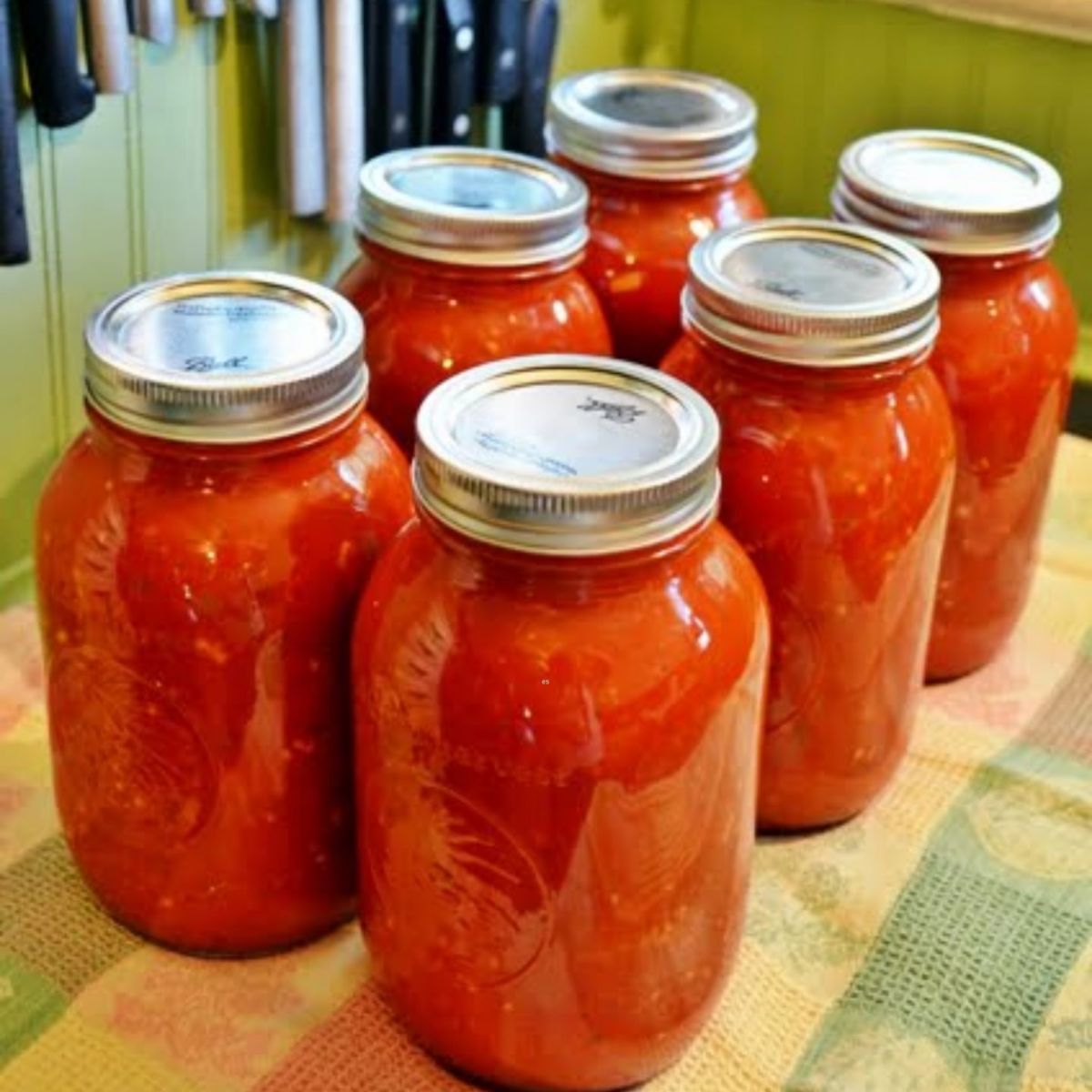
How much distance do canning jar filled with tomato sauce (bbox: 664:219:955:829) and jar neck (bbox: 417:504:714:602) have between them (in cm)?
12

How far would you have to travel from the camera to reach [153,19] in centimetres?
85

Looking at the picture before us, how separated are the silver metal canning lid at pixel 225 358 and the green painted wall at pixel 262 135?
0.23 m

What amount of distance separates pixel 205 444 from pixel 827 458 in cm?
24

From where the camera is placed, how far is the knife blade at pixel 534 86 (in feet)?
3.49

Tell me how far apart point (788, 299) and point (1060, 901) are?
28 centimetres

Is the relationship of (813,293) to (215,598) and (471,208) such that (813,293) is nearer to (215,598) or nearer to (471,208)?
(471,208)

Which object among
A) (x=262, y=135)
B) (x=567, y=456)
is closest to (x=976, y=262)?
(x=567, y=456)

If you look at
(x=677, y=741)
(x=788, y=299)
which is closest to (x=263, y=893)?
(x=677, y=741)

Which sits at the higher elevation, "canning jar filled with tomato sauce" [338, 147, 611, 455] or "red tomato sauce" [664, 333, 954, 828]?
"canning jar filled with tomato sauce" [338, 147, 611, 455]

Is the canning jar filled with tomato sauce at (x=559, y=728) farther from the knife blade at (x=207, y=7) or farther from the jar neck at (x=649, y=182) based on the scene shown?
the knife blade at (x=207, y=7)

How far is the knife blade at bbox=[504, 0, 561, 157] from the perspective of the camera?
1063 mm

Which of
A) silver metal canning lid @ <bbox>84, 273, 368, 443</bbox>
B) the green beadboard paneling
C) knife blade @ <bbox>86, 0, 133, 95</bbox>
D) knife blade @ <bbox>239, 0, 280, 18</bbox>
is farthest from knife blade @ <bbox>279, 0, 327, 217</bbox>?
the green beadboard paneling

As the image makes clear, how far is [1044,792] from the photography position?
0.83 metres

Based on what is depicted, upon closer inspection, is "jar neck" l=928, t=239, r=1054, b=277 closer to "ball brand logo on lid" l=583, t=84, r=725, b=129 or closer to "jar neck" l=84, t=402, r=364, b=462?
"ball brand logo on lid" l=583, t=84, r=725, b=129
